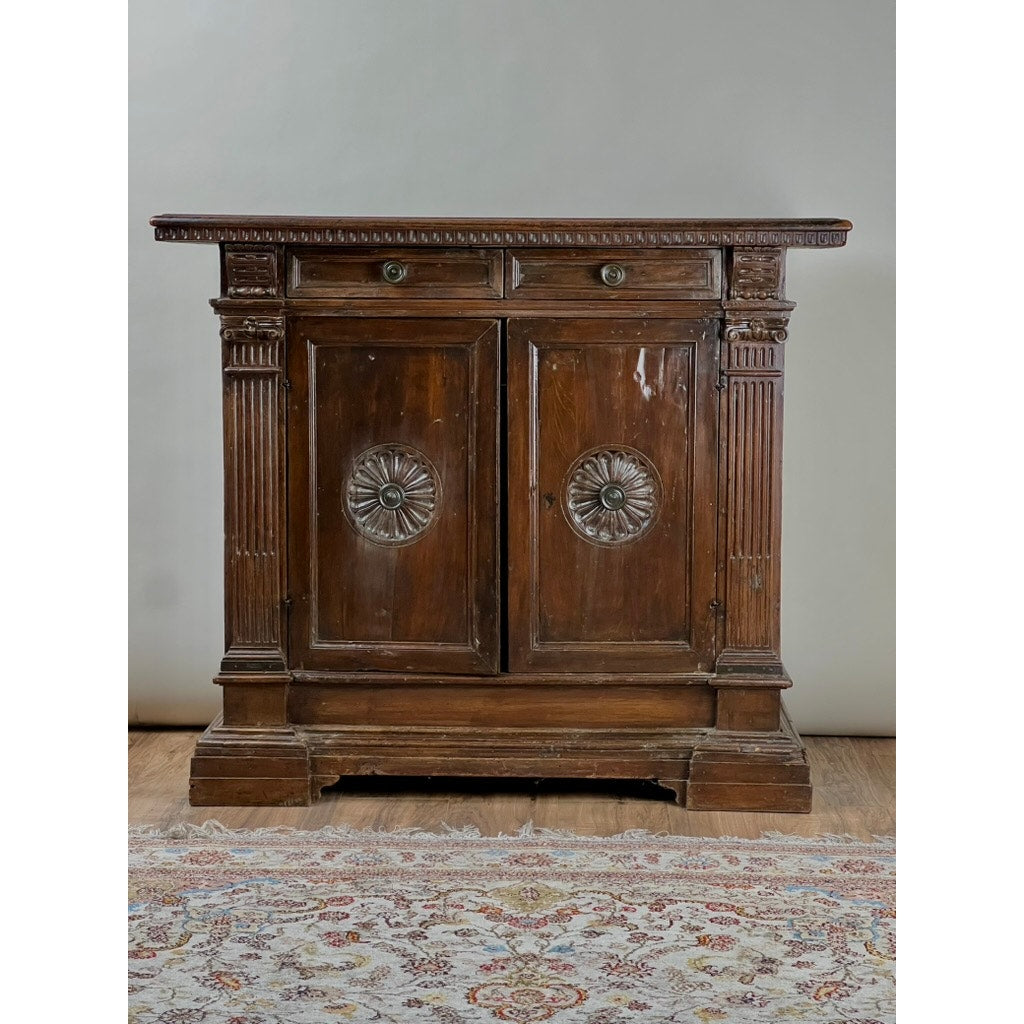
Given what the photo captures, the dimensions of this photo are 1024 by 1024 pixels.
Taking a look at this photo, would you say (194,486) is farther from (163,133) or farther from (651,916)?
(651,916)

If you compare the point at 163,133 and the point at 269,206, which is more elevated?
the point at 163,133

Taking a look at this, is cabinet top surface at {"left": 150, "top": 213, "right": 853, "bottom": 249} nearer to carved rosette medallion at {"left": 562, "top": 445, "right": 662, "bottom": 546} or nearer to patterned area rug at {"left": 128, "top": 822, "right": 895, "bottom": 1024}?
carved rosette medallion at {"left": 562, "top": 445, "right": 662, "bottom": 546}

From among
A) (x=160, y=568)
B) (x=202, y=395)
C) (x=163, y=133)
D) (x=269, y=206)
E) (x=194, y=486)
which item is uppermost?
(x=163, y=133)

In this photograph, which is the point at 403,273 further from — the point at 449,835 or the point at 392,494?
the point at 449,835

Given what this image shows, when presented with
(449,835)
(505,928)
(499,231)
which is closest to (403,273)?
(499,231)

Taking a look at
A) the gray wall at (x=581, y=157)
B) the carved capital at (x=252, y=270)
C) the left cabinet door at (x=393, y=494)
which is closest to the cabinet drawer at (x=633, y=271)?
the left cabinet door at (x=393, y=494)

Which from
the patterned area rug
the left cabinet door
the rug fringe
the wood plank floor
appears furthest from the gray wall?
the patterned area rug

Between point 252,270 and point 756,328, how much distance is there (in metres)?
1.18

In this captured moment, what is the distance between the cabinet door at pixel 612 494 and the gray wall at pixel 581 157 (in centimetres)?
78

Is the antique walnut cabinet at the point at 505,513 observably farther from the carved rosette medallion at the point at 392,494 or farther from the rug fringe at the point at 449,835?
the rug fringe at the point at 449,835

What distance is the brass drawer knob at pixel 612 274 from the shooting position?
9.40 ft
